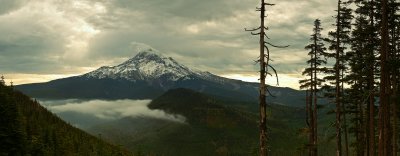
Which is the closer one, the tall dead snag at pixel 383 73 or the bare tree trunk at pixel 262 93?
the bare tree trunk at pixel 262 93

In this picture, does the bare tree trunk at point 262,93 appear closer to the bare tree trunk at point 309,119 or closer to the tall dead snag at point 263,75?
the tall dead snag at point 263,75

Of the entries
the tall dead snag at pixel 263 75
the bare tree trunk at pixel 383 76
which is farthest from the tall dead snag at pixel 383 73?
the tall dead snag at pixel 263 75

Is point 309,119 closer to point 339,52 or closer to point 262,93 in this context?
point 339,52

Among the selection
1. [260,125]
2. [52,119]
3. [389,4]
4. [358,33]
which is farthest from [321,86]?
[52,119]

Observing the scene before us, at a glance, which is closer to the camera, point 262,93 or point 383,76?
point 262,93

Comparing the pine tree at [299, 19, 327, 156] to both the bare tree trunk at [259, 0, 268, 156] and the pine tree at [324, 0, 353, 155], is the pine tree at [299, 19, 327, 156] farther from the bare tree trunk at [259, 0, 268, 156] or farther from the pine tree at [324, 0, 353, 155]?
the bare tree trunk at [259, 0, 268, 156]

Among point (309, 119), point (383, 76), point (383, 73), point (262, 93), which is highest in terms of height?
point (383, 73)

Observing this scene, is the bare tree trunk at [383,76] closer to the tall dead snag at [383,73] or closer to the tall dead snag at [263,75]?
the tall dead snag at [383,73]

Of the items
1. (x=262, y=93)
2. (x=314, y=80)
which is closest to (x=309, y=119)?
(x=314, y=80)

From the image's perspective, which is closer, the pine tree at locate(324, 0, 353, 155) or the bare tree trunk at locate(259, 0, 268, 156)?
the bare tree trunk at locate(259, 0, 268, 156)

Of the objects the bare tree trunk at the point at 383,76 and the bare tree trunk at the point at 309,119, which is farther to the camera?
the bare tree trunk at the point at 309,119

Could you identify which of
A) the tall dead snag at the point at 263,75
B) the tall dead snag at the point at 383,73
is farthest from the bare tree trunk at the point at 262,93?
the tall dead snag at the point at 383,73

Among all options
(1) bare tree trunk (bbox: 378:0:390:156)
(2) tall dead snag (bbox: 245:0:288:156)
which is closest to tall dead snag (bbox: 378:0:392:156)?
(1) bare tree trunk (bbox: 378:0:390:156)

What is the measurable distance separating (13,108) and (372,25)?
3478cm
